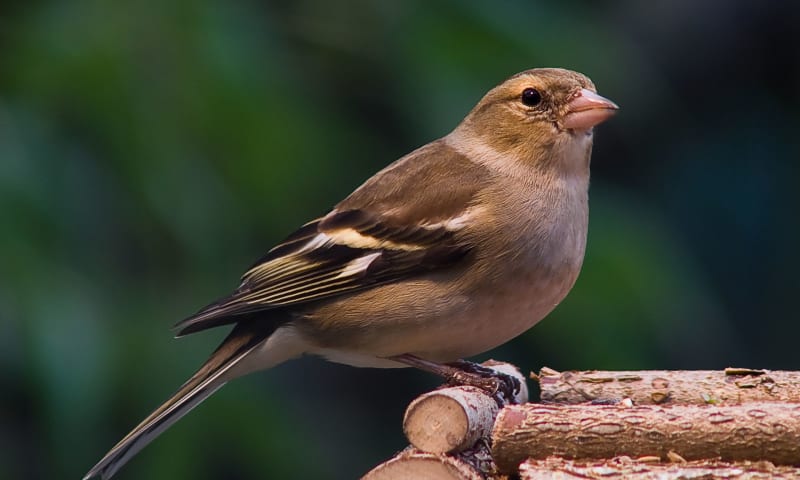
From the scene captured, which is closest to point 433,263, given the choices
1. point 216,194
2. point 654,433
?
point 654,433

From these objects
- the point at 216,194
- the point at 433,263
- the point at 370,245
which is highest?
the point at 216,194

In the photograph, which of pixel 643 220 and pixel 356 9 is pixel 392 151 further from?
pixel 643 220

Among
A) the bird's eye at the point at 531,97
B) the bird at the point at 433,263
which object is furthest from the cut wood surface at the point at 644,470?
the bird's eye at the point at 531,97

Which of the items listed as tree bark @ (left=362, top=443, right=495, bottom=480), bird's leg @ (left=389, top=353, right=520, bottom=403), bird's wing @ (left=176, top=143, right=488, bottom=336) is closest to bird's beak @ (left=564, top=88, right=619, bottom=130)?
bird's wing @ (left=176, top=143, right=488, bottom=336)

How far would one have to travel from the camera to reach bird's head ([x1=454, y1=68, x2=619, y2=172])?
4254 mm

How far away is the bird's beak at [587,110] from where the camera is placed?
13.7ft

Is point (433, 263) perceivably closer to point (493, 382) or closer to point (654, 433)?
point (493, 382)

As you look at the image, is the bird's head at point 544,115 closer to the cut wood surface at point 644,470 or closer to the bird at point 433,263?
the bird at point 433,263

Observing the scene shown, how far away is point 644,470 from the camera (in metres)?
3.04

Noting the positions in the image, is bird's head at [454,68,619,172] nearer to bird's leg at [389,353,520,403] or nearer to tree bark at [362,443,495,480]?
bird's leg at [389,353,520,403]

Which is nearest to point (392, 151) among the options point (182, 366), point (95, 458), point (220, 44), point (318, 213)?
point (318, 213)

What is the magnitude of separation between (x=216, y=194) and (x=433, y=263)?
5.25ft

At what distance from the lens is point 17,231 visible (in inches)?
208

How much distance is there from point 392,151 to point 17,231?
1702 millimetres
